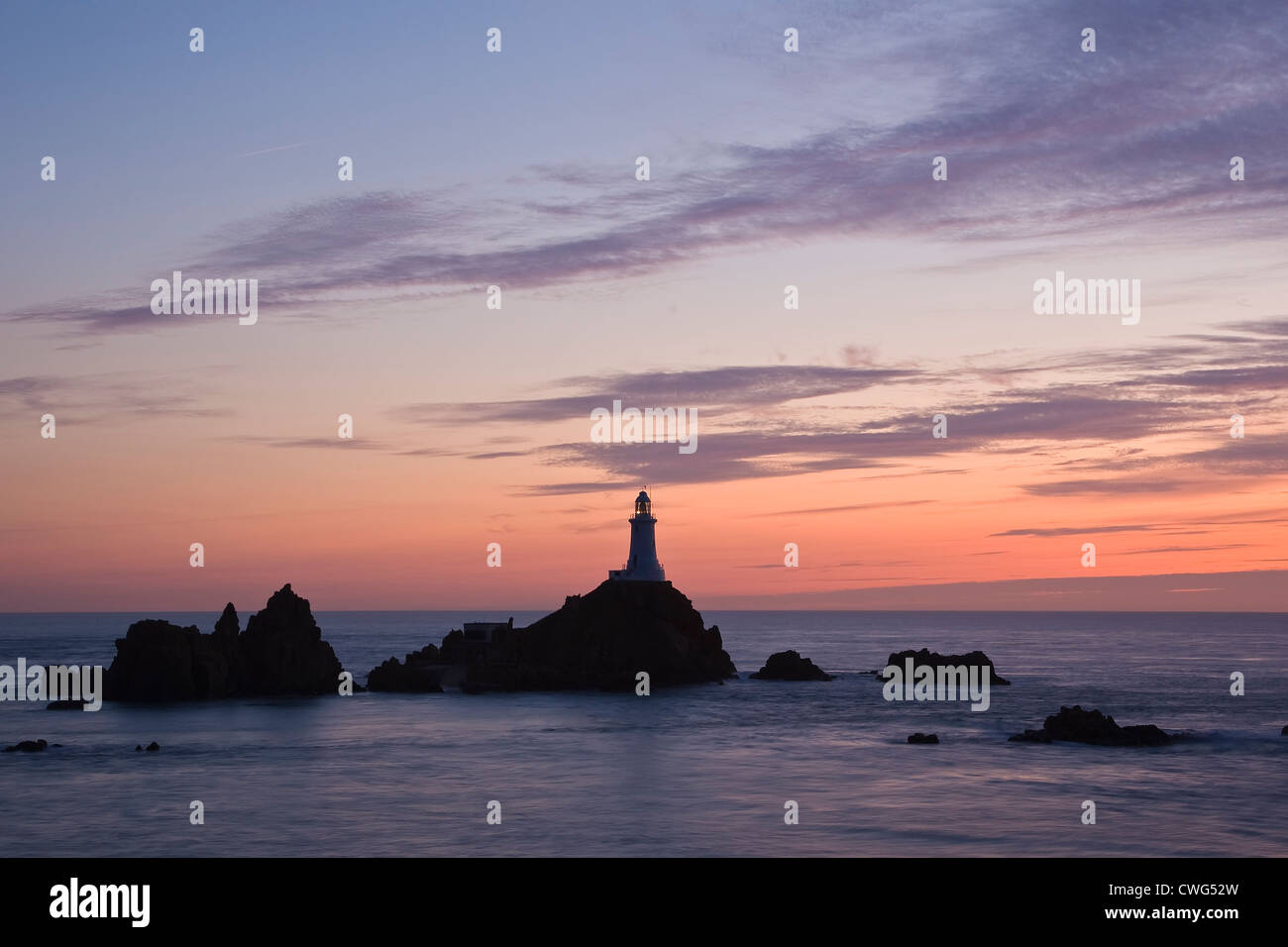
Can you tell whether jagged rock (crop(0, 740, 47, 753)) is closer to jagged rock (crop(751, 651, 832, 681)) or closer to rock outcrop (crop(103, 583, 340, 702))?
rock outcrop (crop(103, 583, 340, 702))

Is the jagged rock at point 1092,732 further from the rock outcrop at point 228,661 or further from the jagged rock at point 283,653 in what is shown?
the jagged rock at point 283,653

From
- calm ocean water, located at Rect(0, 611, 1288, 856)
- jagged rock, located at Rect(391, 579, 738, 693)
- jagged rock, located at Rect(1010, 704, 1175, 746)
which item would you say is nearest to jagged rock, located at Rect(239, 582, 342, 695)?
calm ocean water, located at Rect(0, 611, 1288, 856)

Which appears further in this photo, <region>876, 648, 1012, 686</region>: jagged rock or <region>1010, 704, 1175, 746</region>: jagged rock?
<region>876, 648, 1012, 686</region>: jagged rock

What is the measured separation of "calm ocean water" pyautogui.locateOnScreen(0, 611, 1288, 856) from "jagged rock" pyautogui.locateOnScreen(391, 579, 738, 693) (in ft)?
14.0

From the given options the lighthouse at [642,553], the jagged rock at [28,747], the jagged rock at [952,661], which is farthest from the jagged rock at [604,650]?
the jagged rock at [28,747]

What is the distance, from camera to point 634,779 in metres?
53.8

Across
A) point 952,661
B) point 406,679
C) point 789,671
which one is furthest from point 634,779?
point 952,661

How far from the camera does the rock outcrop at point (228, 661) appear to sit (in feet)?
277

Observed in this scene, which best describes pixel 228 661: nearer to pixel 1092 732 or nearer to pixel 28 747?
pixel 28 747

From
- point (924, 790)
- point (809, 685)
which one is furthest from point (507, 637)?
point (924, 790)

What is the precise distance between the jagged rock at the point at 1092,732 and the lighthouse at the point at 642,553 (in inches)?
1702

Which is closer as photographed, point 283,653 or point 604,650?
point 283,653

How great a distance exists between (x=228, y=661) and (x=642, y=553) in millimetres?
36268

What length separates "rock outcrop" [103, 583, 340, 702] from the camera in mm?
84438
